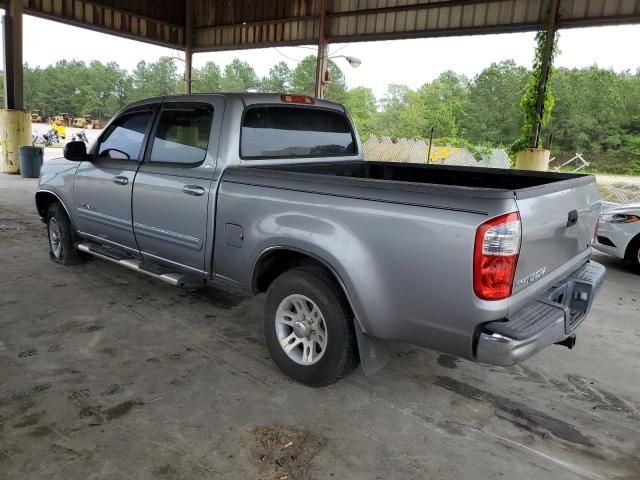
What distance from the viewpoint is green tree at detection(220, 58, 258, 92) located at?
47.4 m

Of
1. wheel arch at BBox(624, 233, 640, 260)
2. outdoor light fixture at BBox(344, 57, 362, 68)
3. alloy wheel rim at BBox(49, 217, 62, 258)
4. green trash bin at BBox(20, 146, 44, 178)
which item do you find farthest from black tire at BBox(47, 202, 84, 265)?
outdoor light fixture at BBox(344, 57, 362, 68)

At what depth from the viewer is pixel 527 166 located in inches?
481

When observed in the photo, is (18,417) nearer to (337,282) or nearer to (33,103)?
(337,282)

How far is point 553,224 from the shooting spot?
8.81 feet

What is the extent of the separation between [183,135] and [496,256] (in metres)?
2.69

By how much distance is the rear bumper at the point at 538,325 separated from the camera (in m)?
2.35

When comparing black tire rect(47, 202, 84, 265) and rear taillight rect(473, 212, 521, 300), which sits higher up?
rear taillight rect(473, 212, 521, 300)

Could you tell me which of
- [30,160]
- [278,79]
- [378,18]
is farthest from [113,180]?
[278,79]

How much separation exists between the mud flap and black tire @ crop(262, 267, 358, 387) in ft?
0.27

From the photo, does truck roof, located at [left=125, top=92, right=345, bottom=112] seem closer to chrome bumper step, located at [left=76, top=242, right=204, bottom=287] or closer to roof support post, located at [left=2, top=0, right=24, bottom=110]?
chrome bumper step, located at [left=76, top=242, right=204, bottom=287]

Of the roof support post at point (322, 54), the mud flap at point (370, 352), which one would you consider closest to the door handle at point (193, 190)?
the mud flap at point (370, 352)

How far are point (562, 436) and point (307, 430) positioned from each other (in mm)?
1449

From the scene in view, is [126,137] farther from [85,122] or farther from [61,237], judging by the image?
[85,122]

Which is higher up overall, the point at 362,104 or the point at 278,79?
the point at 278,79
